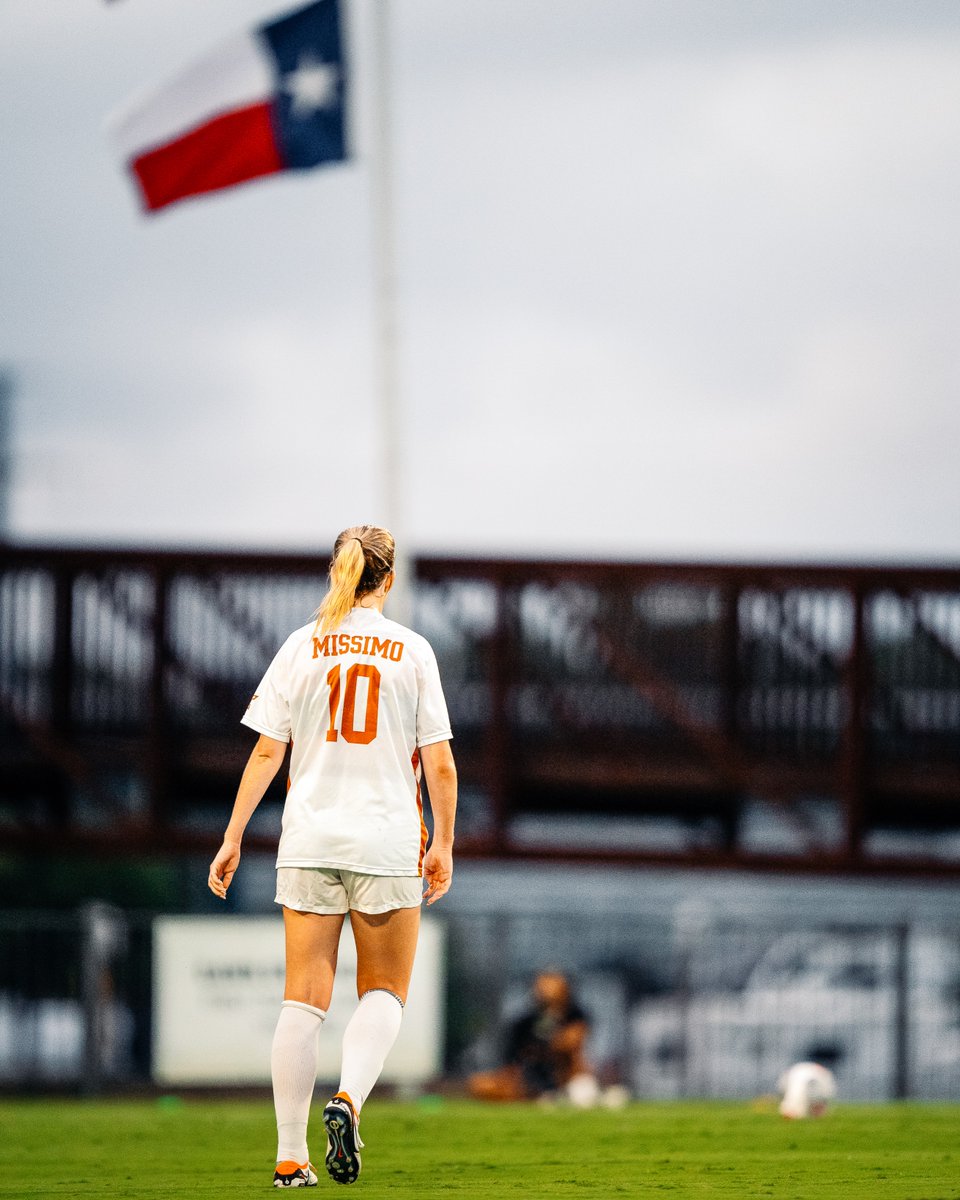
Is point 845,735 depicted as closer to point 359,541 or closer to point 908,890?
point 359,541

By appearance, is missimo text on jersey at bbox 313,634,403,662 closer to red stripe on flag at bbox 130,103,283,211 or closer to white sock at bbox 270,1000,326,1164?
white sock at bbox 270,1000,326,1164

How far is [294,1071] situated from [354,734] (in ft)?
3.21

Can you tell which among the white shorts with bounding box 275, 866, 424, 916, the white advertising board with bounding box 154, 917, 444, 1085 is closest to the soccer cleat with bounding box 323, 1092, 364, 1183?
the white shorts with bounding box 275, 866, 424, 916

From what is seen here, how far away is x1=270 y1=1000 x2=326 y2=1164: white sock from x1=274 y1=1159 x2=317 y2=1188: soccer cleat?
16 mm

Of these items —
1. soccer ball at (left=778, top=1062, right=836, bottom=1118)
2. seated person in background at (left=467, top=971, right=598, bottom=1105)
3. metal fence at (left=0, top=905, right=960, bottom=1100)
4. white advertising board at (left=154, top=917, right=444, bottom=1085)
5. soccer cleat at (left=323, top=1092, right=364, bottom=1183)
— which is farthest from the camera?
metal fence at (left=0, top=905, right=960, bottom=1100)

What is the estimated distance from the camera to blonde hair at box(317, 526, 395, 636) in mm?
6117

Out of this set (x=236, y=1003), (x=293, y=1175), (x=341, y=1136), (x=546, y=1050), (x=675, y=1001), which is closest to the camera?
(x=341, y=1136)

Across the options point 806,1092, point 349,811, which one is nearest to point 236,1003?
point 806,1092

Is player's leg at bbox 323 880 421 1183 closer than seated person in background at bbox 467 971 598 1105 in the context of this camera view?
Yes

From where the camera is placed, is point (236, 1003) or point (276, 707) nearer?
point (276, 707)

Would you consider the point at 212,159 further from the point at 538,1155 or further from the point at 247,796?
the point at 247,796

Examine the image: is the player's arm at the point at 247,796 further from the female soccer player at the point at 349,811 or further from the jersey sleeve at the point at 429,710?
the jersey sleeve at the point at 429,710

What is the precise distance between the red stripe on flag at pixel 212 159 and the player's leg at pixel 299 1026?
10.9 metres

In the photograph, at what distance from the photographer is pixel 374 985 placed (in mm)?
6184
